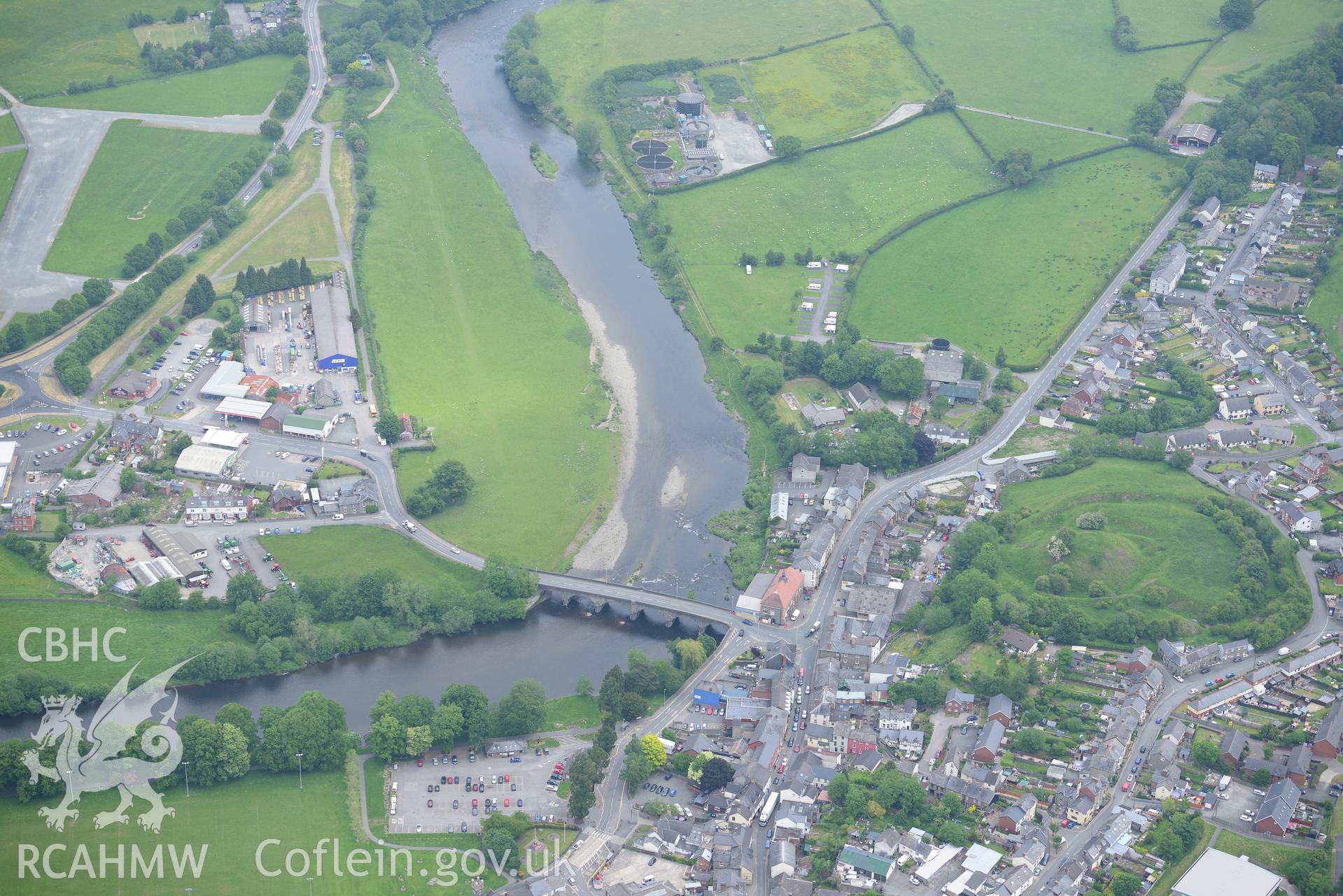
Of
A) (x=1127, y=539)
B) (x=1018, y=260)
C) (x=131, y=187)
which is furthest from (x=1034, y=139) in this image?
(x=131, y=187)

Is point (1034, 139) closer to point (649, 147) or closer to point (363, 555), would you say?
point (649, 147)

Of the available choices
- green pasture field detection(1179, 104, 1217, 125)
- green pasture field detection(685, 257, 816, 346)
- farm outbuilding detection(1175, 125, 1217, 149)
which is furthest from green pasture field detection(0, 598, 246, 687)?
green pasture field detection(1179, 104, 1217, 125)

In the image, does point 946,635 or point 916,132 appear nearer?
point 946,635

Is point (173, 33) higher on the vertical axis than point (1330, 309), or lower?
higher

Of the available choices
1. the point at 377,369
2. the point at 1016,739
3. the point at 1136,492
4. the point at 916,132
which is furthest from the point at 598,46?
the point at 1016,739

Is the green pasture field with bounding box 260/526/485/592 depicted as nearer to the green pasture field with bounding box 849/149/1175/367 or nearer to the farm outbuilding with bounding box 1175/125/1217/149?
the green pasture field with bounding box 849/149/1175/367

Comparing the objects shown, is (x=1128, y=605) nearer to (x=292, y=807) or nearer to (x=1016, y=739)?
(x=1016, y=739)

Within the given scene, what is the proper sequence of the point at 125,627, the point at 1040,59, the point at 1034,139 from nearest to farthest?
the point at 125,627, the point at 1034,139, the point at 1040,59
